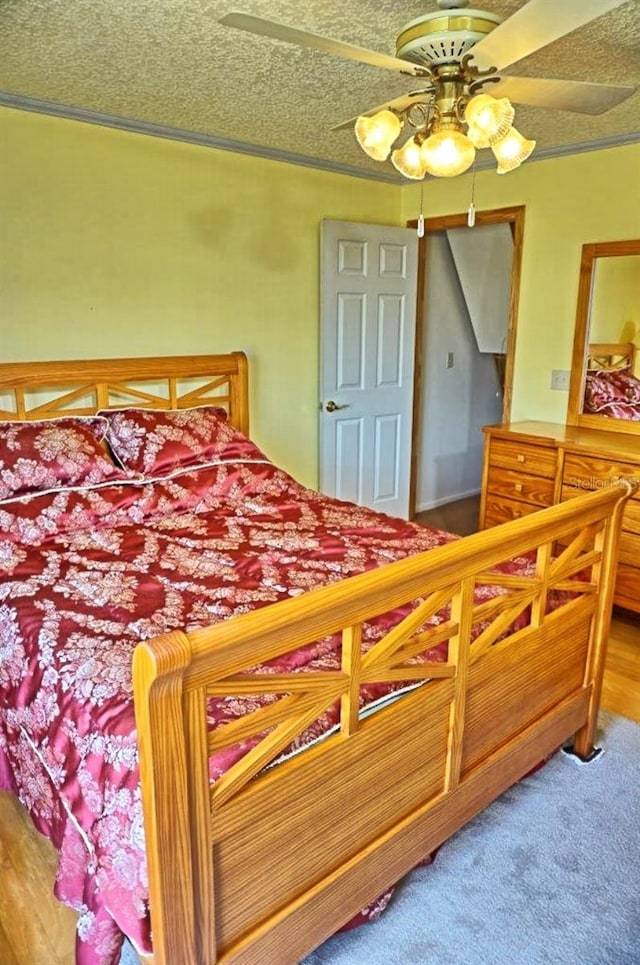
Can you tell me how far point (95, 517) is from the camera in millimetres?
2592

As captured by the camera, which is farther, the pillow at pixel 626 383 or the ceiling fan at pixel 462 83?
the pillow at pixel 626 383

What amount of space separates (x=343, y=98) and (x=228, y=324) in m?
1.32

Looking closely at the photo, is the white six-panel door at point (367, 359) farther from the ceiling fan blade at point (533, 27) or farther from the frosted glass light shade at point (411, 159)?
the ceiling fan blade at point (533, 27)

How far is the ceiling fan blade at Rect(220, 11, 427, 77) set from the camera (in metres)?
1.40

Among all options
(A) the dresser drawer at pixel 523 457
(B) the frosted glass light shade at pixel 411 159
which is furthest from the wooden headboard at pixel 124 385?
(B) the frosted glass light shade at pixel 411 159

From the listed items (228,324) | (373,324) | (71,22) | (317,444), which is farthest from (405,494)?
(71,22)

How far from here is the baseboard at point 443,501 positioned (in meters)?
5.18

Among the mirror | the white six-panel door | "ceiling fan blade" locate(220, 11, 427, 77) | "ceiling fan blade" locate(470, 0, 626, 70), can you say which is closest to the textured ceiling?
"ceiling fan blade" locate(220, 11, 427, 77)

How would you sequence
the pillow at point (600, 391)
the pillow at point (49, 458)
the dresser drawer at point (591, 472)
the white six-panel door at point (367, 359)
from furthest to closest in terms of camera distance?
the white six-panel door at point (367, 359) → the pillow at point (600, 391) → the dresser drawer at point (591, 472) → the pillow at point (49, 458)

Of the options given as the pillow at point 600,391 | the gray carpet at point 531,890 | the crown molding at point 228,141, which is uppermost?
the crown molding at point 228,141

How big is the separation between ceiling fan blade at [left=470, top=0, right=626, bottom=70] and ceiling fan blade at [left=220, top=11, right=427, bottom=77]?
0.64 ft

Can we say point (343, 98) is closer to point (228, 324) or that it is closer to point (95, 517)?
point (228, 324)

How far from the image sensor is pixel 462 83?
175cm

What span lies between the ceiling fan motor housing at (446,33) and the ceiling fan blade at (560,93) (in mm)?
157
